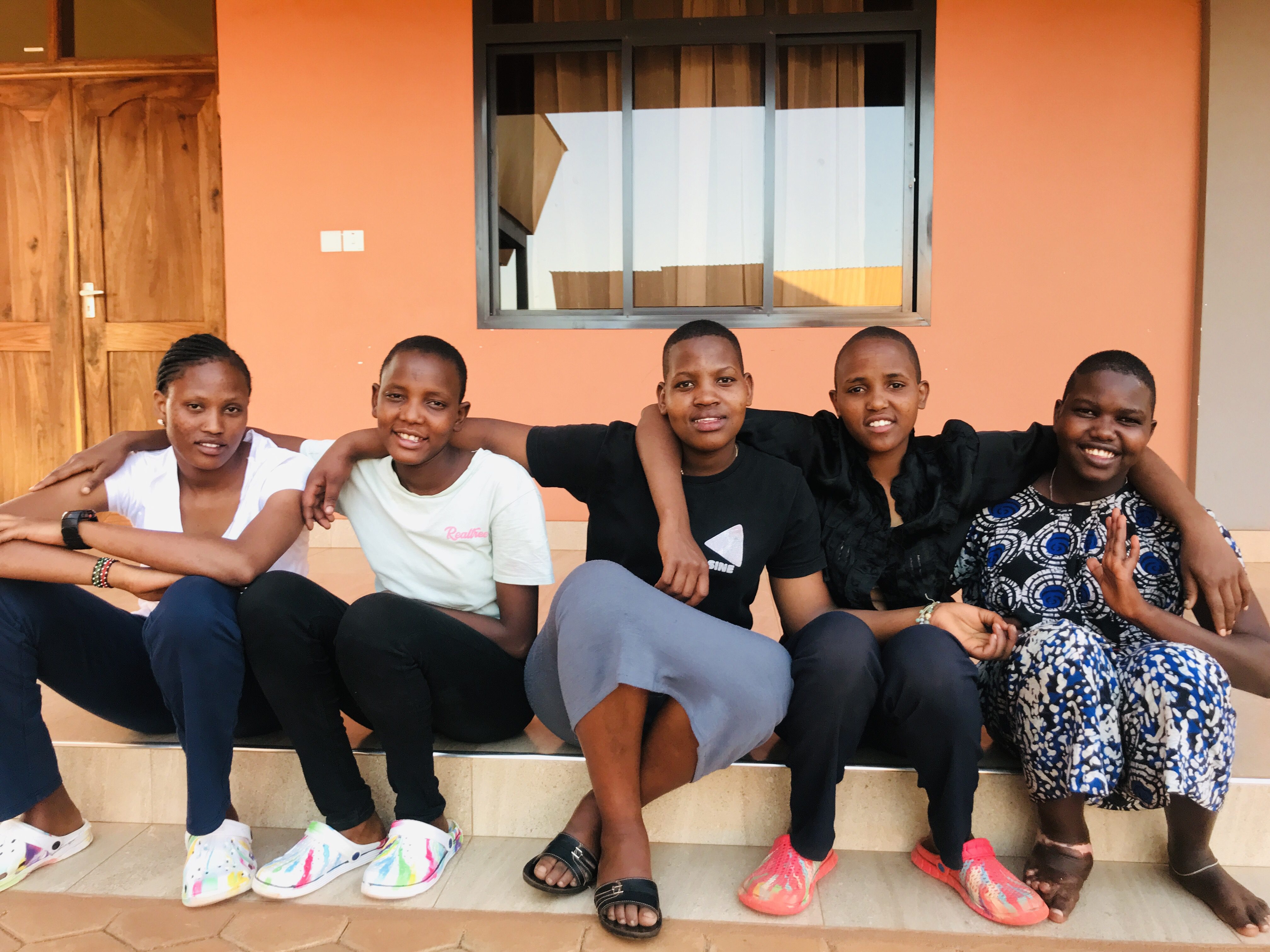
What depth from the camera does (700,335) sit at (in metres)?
1.78

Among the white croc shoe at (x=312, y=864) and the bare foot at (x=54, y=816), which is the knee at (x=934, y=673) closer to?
the white croc shoe at (x=312, y=864)

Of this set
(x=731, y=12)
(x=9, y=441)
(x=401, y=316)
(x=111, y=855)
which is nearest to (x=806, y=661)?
(x=111, y=855)

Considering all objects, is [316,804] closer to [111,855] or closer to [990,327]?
[111,855]

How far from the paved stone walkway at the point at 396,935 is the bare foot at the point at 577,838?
66mm

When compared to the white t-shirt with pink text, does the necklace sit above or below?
above

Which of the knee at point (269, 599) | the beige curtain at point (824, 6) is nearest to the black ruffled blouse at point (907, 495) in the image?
the knee at point (269, 599)

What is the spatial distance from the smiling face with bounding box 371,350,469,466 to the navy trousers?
0.45 metres

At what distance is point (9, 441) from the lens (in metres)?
4.50

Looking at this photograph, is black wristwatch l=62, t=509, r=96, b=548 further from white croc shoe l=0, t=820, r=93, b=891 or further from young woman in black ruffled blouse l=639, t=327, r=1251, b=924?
young woman in black ruffled blouse l=639, t=327, r=1251, b=924

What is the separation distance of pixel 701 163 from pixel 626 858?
3523 mm

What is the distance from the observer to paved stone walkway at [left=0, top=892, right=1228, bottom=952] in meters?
1.48

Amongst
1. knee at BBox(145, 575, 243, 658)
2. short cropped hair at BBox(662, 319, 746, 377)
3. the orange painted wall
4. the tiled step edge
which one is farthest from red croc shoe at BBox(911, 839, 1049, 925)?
the orange painted wall

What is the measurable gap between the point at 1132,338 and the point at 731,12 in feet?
7.97

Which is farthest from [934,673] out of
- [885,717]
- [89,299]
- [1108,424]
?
[89,299]
